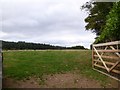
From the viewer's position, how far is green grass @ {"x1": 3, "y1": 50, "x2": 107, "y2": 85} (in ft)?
43.6

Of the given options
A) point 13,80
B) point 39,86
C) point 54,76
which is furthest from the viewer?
point 54,76

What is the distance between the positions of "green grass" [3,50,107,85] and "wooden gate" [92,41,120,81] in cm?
44

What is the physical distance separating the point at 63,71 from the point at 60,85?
2.90 metres

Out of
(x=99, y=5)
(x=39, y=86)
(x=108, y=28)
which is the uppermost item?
(x=99, y=5)

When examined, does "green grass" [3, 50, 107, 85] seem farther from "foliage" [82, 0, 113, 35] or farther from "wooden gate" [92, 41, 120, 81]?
"foliage" [82, 0, 113, 35]

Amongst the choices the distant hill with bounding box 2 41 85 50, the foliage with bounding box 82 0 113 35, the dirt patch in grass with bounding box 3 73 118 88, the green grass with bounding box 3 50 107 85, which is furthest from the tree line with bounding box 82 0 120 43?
the distant hill with bounding box 2 41 85 50

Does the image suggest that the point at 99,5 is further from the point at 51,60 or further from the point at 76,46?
the point at 51,60

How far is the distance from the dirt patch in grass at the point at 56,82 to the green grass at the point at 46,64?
1.90 ft

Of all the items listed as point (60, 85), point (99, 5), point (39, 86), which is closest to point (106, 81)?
point (60, 85)

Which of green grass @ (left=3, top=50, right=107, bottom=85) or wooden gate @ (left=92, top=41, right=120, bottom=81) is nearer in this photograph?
wooden gate @ (left=92, top=41, right=120, bottom=81)

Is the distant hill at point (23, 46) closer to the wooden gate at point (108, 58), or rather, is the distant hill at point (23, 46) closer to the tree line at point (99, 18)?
the tree line at point (99, 18)

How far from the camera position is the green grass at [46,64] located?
43.6 feet

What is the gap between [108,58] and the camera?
13977 mm

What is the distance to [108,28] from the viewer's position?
47.4 ft
